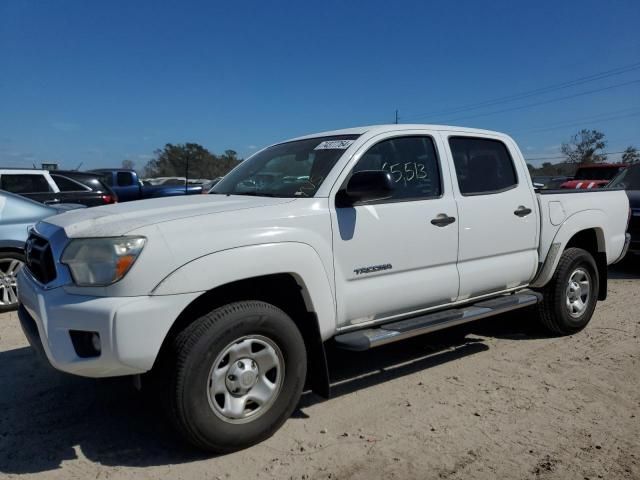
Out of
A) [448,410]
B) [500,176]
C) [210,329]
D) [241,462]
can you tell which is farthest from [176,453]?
[500,176]

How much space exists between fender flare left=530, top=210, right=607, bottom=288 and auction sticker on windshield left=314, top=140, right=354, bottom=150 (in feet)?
7.55

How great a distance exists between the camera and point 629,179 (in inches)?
371

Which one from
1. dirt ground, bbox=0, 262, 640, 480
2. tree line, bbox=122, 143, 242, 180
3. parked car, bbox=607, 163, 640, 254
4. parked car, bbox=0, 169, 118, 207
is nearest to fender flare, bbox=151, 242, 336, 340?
dirt ground, bbox=0, 262, 640, 480

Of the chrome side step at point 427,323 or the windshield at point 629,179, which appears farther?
the windshield at point 629,179

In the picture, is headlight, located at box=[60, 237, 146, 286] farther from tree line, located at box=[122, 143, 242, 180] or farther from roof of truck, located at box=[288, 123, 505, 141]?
tree line, located at box=[122, 143, 242, 180]

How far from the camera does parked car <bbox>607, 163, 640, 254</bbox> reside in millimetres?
8305

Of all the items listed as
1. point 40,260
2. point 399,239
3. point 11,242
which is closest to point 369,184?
point 399,239

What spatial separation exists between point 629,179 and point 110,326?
9.80 meters

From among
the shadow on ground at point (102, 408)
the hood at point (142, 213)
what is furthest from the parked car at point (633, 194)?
the hood at point (142, 213)

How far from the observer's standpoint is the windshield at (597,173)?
16531mm

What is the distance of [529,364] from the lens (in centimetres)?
427

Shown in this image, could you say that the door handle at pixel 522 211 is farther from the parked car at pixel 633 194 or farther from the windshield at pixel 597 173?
the windshield at pixel 597 173

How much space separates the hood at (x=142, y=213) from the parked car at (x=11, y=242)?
330cm

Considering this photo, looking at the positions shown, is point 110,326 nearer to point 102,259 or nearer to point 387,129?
point 102,259
